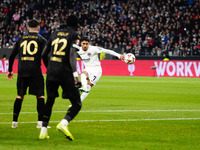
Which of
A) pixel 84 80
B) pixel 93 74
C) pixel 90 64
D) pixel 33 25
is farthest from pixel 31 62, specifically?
pixel 90 64

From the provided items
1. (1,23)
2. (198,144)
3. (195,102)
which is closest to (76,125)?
(198,144)

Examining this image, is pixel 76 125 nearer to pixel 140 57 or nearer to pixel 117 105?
pixel 117 105

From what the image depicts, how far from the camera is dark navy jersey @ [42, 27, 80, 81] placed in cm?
851

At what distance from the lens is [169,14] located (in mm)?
42562

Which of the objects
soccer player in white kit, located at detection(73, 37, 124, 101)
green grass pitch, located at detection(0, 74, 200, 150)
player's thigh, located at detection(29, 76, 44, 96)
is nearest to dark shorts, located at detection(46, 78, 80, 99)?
green grass pitch, located at detection(0, 74, 200, 150)

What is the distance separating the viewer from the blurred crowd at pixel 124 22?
3969 centimetres

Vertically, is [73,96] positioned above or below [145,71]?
above

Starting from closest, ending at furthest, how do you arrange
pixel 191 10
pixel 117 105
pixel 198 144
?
pixel 198 144 < pixel 117 105 < pixel 191 10

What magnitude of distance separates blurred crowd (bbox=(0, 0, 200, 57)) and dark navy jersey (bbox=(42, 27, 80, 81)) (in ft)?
98.4

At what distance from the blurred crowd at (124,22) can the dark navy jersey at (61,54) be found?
30000mm

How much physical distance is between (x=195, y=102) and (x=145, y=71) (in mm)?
21693

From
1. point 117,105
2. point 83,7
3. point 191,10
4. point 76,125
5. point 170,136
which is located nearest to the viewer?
point 170,136

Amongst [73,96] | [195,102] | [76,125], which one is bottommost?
[195,102]

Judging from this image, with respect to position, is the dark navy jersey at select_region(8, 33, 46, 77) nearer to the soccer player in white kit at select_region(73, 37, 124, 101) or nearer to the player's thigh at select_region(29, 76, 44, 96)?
the player's thigh at select_region(29, 76, 44, 96)
